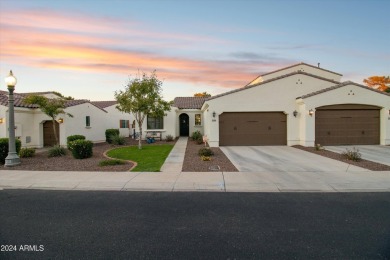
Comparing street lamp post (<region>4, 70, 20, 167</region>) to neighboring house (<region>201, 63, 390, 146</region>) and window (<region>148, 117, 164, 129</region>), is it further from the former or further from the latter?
window (<region>148, 117, 164, 129</region>)

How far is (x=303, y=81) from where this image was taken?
17750 millimetres

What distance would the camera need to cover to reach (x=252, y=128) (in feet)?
58.1

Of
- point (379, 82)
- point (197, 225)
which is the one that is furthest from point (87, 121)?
point (379, 82)

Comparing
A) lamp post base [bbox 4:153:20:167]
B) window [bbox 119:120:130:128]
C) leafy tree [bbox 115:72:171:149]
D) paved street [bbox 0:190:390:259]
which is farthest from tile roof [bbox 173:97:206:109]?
paved street [bbox 0:190:390:259]

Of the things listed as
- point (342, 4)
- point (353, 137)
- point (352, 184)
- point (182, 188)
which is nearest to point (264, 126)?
point (353, 137)

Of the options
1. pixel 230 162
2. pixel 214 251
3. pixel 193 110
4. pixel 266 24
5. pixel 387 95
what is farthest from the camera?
pixel 193 110

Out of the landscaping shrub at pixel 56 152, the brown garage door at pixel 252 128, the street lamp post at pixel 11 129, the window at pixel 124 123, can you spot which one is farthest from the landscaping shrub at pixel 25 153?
the window at pixel 124 123

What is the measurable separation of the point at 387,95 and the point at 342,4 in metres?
8.21

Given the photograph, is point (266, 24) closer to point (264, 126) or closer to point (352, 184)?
point (264, 126)

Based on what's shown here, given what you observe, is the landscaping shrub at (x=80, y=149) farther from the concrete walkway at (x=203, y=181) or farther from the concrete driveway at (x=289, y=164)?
the concrete driveway at (x=289, y=164)

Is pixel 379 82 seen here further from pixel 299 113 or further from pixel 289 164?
pixel 289 164

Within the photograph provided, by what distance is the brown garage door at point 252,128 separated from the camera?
1769cm

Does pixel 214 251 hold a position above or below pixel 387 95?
below

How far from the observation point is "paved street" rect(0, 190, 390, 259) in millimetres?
3598
